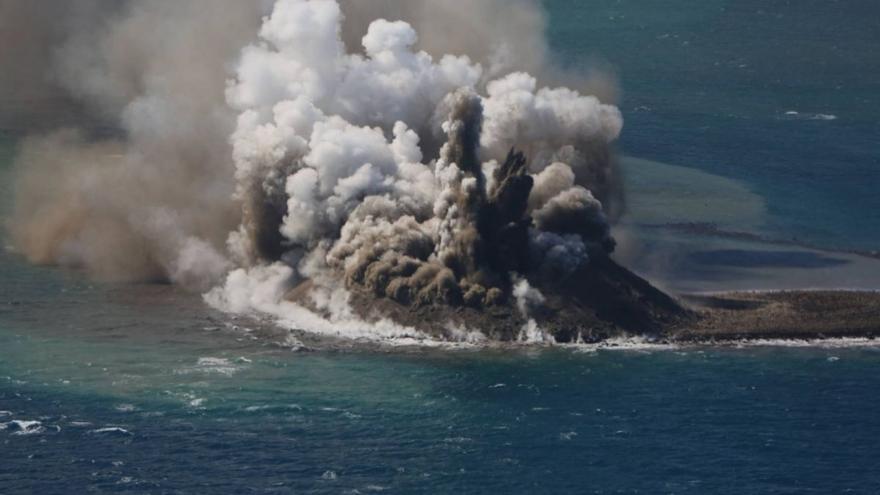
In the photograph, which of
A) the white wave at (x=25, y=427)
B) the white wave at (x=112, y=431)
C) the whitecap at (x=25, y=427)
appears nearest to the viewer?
the white wave at (x=112, y=431)

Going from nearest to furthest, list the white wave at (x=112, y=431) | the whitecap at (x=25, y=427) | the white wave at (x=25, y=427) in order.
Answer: the white wave at (x=112, y=431) < the whitecap at (x=25, y=427) < the white wave at (x=25, y=427)

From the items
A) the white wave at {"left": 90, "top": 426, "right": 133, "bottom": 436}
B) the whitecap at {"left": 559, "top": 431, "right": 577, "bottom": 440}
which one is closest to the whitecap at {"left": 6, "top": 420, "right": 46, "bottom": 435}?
the white wave at {"left": 90, "top": 426, "right": 133, "bottom": 436}

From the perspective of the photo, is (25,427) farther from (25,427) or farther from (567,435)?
(567,435)

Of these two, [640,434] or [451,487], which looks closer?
[451,487]

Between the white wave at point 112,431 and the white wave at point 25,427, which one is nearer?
the white wave at point 112,431

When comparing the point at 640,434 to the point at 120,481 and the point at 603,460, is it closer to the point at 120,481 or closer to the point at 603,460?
the point at 603,460

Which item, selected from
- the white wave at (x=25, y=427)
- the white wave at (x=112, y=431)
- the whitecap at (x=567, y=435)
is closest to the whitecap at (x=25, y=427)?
the white wave at (x=25, y=427)

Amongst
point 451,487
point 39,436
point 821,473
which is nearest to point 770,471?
point 821,473

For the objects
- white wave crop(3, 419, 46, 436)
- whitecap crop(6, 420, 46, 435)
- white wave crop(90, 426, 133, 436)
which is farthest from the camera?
white wave crop(3, 419, 46, 436)

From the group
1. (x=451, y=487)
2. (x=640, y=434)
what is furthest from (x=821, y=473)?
(x=451, y=487)

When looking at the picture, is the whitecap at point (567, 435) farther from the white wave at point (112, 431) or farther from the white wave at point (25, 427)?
the white wave at point (25, 427)

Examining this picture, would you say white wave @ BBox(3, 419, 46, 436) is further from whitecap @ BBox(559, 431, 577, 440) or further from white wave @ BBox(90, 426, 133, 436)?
whitecap @ BBox(559, 431, 577, 440)
